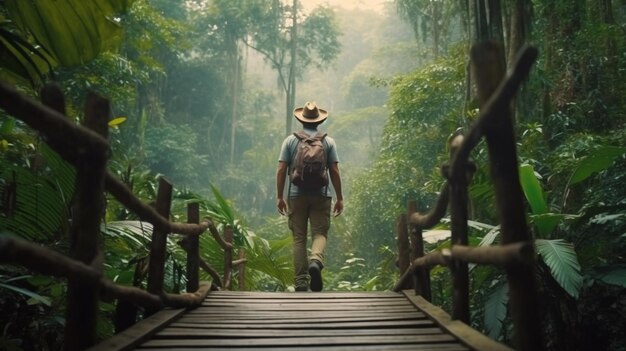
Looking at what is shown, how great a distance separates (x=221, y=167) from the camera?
1086 inches

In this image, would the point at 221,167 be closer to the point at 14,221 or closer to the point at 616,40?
the point at 616,40

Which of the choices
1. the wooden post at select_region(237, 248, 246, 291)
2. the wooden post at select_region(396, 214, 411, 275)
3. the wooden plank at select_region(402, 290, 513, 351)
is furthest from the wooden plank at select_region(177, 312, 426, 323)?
the wooden post at select_region(237, 248, 246, 291)

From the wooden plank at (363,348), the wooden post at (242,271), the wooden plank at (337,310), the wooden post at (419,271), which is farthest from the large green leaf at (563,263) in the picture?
the wooden post at (242,271)

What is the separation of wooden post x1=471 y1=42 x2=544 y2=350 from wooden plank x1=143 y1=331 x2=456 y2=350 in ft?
1.93

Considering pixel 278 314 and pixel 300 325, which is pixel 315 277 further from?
pixel 300 325

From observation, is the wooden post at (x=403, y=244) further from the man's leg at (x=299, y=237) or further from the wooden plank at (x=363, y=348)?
the wooden plank at (x=363, y=348)

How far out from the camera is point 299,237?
4.84 m

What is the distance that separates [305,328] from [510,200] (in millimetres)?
1262

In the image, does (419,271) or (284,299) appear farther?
(284,299)

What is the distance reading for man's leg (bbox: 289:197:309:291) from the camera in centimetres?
477

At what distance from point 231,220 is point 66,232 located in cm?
251

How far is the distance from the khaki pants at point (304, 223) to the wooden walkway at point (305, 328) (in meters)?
1.21

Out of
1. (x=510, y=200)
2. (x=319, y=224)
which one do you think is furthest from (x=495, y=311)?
(x=510, y=200)

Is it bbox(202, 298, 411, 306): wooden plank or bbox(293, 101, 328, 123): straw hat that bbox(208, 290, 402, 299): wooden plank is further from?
bbox(293, 101, 328, 123): straw hat
